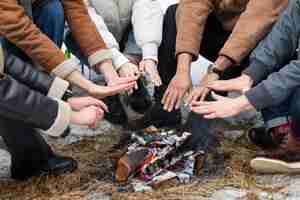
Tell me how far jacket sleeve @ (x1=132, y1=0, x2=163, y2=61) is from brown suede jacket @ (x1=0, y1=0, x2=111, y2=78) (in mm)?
257

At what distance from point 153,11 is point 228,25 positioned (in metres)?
0.39

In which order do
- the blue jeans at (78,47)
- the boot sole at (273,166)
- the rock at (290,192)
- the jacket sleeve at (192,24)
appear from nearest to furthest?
the rock at (290,192) → the boot sole at (273,166) → the jacket sleeve at (192,24) → the blue jeans at (78,47)

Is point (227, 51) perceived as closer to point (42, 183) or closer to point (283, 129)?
point (283, 129)

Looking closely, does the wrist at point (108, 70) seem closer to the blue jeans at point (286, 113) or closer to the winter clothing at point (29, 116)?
the winter clothing at point (29, 116)

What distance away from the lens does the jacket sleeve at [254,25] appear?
254 centimetres

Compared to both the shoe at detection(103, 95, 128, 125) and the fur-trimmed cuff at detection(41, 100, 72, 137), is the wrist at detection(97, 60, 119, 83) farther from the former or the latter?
the fur-trimmed cuff at detection(41, 100, 72, 137)

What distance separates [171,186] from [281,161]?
433 mm

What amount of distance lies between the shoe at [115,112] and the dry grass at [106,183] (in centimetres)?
38

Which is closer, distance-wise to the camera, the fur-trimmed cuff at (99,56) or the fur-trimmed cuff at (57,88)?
the fur-trimmed cuff at (57,88)

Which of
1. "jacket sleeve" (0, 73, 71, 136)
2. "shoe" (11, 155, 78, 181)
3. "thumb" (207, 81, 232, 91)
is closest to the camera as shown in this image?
"jacket sleeve" (0, 73, 71, 136)

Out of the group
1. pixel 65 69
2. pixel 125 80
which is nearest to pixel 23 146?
pixel 65 69

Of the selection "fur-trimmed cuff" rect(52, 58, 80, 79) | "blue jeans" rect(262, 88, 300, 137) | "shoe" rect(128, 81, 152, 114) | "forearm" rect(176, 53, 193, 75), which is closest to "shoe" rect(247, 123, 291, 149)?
"blue jeans" rect(262, 88, 300, 137)

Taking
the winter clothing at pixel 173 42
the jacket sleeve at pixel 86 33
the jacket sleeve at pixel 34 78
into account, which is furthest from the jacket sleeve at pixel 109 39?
the jacket sleeve at pixel 34 78

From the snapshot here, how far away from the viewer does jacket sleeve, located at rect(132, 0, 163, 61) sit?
2791mm
